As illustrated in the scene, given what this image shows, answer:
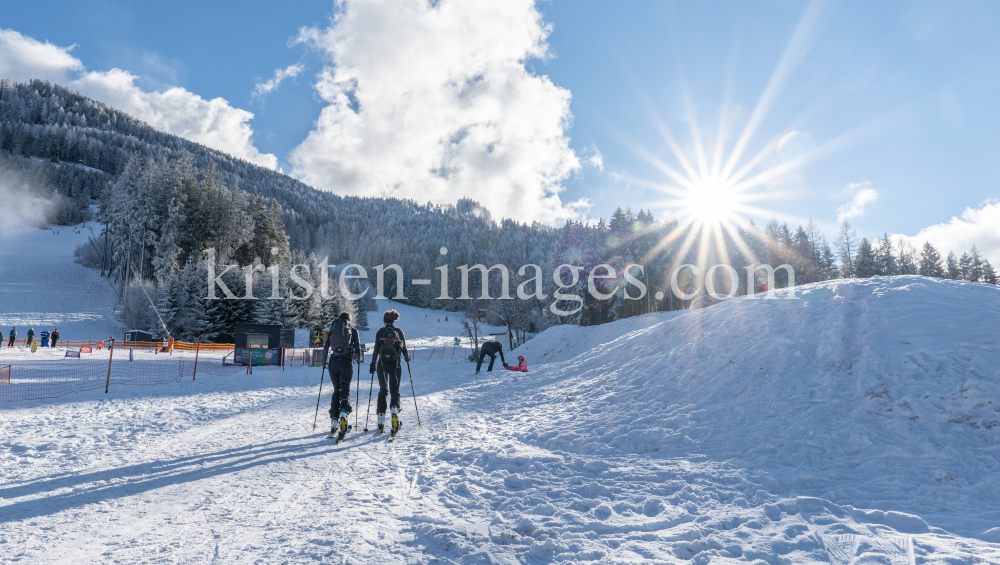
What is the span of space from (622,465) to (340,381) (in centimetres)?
511

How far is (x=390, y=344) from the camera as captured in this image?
807 centimetres

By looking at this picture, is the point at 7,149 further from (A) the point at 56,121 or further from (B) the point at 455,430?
(B) the point at 455,430

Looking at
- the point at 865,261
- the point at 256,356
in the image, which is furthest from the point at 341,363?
the point at 865,261

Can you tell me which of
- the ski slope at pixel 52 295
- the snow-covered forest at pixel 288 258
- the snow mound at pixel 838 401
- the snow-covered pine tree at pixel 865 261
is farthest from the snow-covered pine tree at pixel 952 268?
the ski slope at pixel 52 295

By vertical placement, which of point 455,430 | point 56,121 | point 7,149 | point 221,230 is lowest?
point 455,430

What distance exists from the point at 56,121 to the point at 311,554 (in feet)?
751

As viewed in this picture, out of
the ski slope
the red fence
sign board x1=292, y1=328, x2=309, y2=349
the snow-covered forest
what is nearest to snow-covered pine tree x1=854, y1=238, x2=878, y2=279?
the snow-covered forest

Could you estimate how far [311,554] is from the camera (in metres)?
3.30

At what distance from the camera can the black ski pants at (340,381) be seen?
25.1 feet

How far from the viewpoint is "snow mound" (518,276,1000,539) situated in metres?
4.96

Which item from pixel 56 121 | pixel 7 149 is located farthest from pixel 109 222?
pixel 56 121

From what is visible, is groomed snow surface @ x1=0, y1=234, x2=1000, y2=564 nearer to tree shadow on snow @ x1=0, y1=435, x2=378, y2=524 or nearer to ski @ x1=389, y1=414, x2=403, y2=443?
tree shadow on snow @ x1=0, y1=435, x2=378, y2=524

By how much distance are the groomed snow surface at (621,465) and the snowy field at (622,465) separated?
0.03 metres

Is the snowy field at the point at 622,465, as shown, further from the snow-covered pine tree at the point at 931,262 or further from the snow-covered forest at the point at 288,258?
the snow-covered pine tree at the point at 931,262
